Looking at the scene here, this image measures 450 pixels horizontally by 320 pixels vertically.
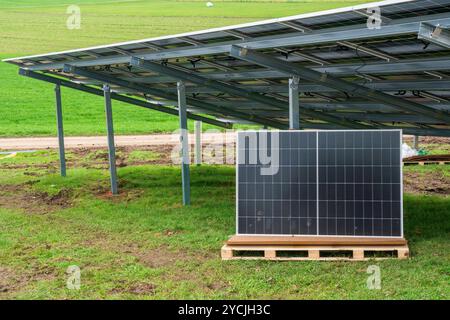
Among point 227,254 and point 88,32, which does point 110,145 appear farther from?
point 88,32

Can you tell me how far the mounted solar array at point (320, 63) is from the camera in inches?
346

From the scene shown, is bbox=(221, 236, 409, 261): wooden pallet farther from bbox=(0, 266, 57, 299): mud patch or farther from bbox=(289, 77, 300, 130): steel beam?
bbox=(0, 266, 57, 299): mud patch

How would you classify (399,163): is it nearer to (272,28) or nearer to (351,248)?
(351,248)

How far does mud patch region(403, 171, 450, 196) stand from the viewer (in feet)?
58.4

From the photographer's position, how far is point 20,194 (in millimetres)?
19109

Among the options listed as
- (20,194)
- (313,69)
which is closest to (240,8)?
(20,194)

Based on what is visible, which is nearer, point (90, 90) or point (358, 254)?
point (358, 254)

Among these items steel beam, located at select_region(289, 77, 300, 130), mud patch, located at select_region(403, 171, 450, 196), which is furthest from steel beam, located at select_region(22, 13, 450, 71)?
mud patch, located at select_region(403, 171, 450, 196)

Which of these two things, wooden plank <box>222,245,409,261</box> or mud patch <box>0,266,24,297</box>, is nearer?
mud patch <box>0,266,24,297</box>

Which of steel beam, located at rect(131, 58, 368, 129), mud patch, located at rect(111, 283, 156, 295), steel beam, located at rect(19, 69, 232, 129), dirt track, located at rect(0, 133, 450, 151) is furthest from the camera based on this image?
dirt track, located at rect(0, 133, 450, 151)

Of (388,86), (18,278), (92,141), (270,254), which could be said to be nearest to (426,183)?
(388,86)

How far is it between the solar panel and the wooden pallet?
0.26m

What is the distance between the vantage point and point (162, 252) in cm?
1167

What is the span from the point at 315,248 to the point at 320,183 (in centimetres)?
113
